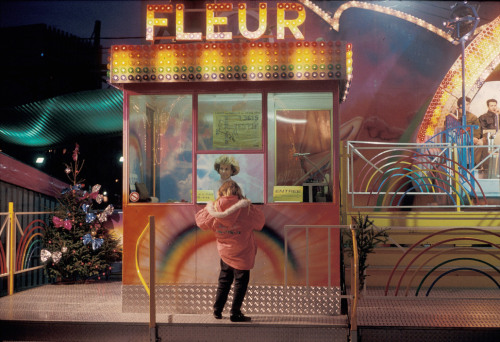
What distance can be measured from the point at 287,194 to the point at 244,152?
0.84 meters

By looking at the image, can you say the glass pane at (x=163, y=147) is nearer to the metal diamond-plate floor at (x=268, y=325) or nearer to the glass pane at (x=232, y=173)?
the glass pane at (x=232, y=173)

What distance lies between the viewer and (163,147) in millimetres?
7578

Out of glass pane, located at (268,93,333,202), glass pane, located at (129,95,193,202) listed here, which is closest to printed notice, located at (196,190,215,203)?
glass pane, located at (129,95,193,202)

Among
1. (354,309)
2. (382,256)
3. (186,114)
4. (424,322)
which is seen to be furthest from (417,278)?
(186,114)

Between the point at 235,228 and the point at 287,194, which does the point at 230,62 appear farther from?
the point at 235,228

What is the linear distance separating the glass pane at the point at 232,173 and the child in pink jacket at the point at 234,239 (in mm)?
708

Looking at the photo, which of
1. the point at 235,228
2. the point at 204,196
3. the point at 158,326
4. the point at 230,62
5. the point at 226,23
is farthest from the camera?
the point at 204,196

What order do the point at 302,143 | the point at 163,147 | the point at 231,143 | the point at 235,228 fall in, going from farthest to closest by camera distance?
the point at 163,147 < the point at 302,143 < the point at 231,143 < the point at 235,228

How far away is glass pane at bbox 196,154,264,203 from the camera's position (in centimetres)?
704

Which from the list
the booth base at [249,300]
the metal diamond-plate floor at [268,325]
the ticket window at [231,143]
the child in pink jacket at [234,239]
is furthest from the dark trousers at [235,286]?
the ticket window at [231,143]

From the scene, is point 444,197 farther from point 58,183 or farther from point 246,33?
point 58,183

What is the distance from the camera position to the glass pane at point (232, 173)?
23.1 ft

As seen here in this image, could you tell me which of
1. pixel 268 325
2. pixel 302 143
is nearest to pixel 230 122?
pixel 302 143

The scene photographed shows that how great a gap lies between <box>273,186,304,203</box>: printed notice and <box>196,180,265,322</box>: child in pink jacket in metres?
0.65
